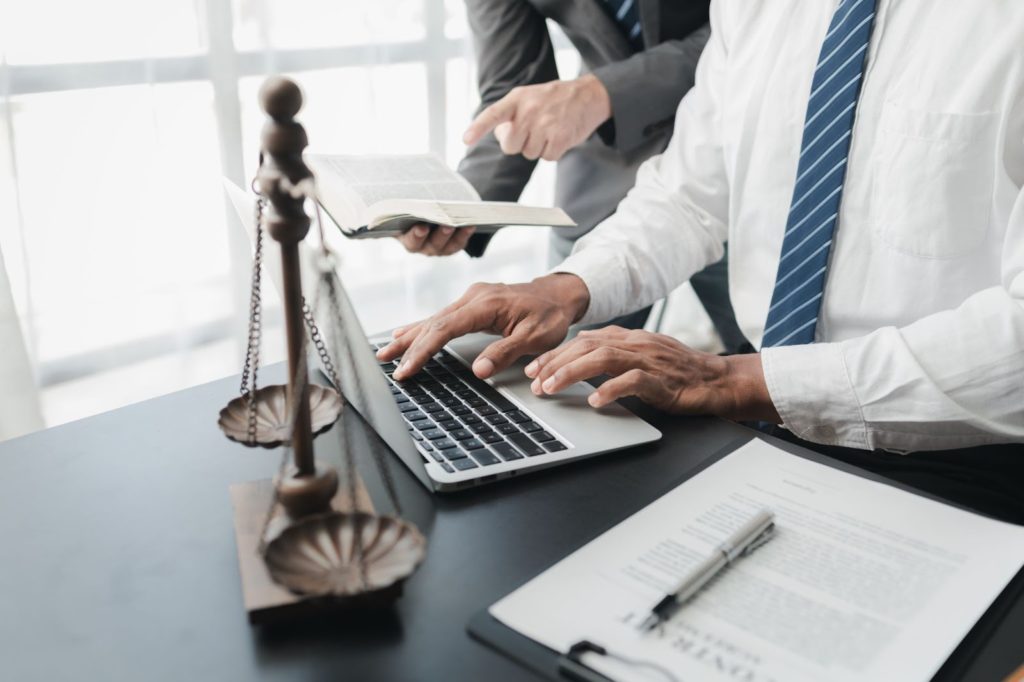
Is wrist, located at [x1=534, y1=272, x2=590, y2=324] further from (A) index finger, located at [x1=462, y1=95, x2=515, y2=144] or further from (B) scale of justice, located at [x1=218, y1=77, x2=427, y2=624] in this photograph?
(B) scale of justice, located at [x1=218, y1=77, x2=427, y2=624]

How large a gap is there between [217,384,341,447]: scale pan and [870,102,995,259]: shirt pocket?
0.75 m

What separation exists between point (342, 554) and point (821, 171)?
83 centimetres

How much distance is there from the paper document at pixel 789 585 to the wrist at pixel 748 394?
18 centimetres

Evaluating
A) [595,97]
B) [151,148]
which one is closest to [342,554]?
[595,97]

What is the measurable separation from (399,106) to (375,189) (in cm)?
159

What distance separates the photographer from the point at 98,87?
6.68 feet

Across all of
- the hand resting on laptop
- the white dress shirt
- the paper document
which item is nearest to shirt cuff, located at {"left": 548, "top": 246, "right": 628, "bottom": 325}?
the white dress shirt

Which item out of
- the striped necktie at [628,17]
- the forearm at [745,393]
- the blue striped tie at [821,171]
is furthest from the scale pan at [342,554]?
the striped necktie at [628,17]

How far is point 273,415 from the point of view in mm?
723

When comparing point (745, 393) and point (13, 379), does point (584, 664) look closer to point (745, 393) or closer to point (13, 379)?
point (745, 393)

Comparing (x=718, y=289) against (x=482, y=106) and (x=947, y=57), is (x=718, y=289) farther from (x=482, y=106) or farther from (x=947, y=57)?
(x=947, y=57)

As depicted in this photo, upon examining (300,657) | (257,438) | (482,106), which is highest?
(482,106)

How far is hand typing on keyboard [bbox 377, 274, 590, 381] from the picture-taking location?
39.7 inches

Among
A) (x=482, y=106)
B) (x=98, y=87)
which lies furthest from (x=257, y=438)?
(x=98, y=87)
